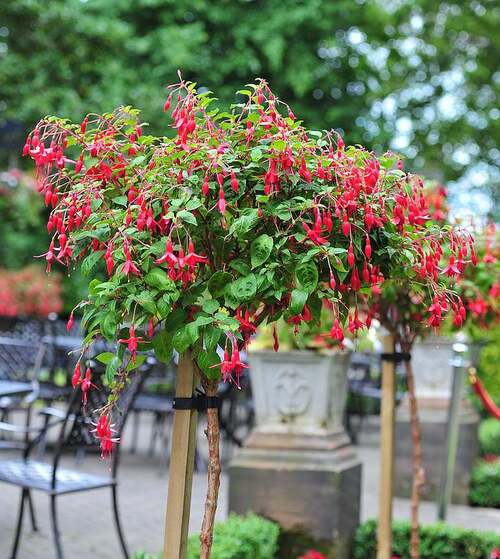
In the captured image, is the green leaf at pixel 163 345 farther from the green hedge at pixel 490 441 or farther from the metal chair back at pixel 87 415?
the green hedge at pixel 490 441

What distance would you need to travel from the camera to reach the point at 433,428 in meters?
8.04

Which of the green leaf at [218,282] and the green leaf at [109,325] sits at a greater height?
the green leaf at [218,282]

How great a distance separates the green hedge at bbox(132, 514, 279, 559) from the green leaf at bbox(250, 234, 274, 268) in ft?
6.69

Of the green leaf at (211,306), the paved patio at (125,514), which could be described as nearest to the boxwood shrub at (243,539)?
the paved patio at (125,514)

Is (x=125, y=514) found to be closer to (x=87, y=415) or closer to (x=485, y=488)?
(x=87, y=415)

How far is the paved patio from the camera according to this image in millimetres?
5453

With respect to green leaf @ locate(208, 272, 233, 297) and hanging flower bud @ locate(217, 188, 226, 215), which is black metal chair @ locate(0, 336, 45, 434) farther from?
hanging flower bud @ locate(217, 188, 226, 215)

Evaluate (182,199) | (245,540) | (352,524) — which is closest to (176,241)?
(182,199)

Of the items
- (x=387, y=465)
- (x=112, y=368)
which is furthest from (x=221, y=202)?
(x=387, y=465)

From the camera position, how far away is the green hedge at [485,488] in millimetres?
7902

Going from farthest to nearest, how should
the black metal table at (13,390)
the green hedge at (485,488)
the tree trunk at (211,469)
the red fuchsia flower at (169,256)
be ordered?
the green hedge at (485,488)
the black metal table at (13,390)
the tree trunk at (211,469)
the red fuchsia flower at (169,256)

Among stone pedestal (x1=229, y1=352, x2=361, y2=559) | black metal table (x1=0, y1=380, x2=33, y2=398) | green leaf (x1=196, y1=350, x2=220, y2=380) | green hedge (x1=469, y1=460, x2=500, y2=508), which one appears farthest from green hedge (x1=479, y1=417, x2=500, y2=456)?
green leaf (x1=196, y1=350, x2=220, y2=380)

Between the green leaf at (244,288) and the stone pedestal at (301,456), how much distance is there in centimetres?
287

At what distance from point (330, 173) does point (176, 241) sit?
49cm
